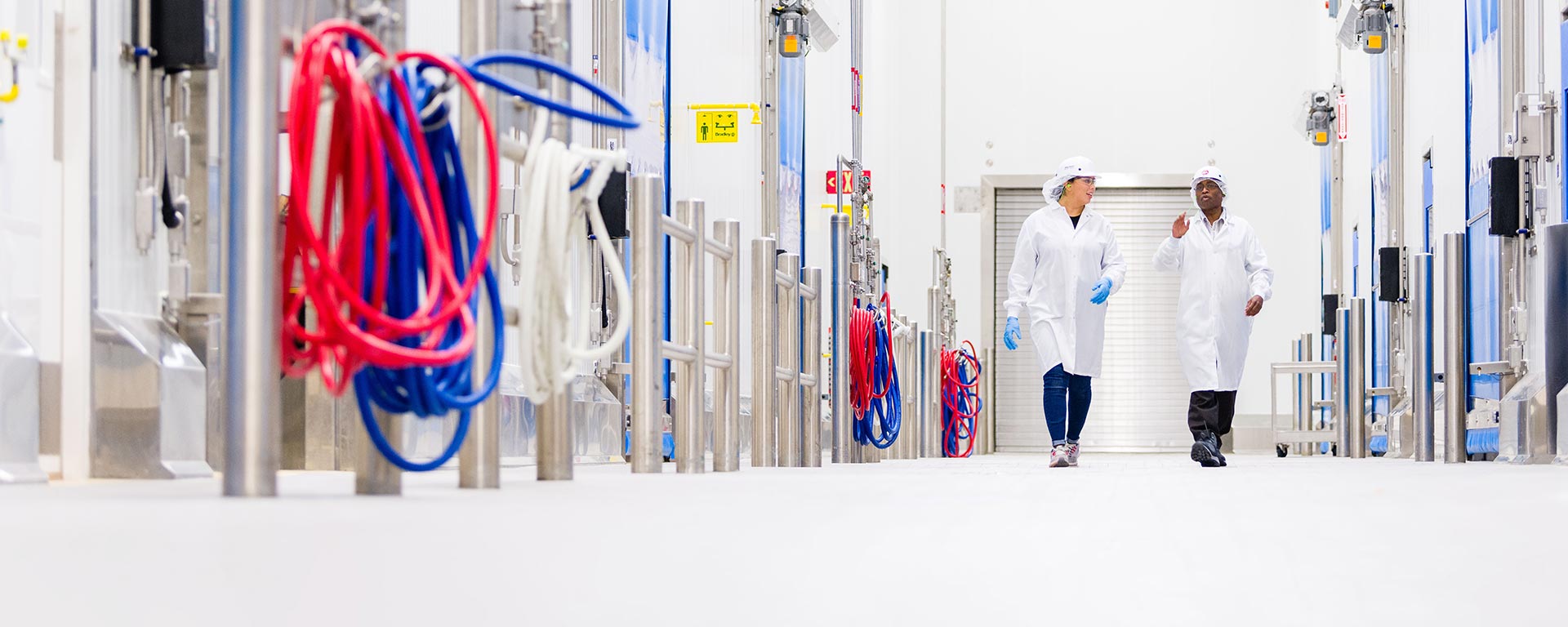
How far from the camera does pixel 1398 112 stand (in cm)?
933

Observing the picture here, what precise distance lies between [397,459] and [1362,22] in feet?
29.0

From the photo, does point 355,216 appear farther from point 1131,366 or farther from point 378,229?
point 1131,366

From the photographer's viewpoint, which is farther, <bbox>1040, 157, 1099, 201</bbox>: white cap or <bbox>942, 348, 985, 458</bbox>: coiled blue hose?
<bbox>942, 348, 985, 458</bbox>: coiled blue hose

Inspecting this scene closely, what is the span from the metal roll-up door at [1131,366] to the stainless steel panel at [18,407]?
11.5 m

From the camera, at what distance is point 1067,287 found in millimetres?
6203

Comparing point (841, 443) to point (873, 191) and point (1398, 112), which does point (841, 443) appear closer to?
point (1398, 112)

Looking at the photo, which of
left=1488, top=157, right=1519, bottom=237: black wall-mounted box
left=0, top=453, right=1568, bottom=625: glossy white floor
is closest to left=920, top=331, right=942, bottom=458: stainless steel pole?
left=1488, top=157, right=1519, bottom=237: black wall-mounted box

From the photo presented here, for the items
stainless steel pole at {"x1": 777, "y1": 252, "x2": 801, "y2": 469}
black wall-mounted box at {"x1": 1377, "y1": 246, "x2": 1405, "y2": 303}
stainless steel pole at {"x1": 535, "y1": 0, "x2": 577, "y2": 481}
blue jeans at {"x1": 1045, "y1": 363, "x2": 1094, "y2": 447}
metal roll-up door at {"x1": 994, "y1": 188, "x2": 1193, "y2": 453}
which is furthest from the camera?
metal roll-up door at {"x1": 994, "y1": 188, "x2": 1193, "y2": 453}

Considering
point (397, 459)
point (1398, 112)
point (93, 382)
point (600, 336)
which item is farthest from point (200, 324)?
point (1398, 112)

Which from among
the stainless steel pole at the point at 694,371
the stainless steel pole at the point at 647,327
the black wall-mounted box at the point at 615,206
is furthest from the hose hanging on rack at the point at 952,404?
the stainless steel pole at the point at 647,327

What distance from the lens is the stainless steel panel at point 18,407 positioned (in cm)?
283

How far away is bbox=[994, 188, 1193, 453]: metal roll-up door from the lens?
13.9 m

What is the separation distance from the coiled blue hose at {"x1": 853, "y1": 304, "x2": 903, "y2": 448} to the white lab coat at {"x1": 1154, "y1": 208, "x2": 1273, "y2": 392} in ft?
4.06

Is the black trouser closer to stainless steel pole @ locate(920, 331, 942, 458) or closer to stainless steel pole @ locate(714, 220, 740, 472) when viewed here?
stainless steel pole @ locate(920, 331, 942, 458)
